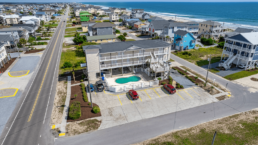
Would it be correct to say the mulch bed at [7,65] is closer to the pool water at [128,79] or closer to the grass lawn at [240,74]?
the pool water at [128,79]

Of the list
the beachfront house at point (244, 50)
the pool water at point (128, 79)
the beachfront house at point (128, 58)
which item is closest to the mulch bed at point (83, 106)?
the beachfront house at point (128, 58)

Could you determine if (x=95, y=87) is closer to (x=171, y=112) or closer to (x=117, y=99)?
(x=117, y=99)

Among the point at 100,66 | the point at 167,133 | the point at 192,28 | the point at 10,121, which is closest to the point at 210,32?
the point at 192,28

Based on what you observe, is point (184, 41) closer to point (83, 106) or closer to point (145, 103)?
point (145, 103)

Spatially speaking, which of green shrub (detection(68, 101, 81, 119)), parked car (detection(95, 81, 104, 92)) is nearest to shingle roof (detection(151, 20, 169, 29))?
parked car (detection(95, 81, 104, 92))

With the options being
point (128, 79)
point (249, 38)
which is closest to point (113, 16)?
point (128, 79)
